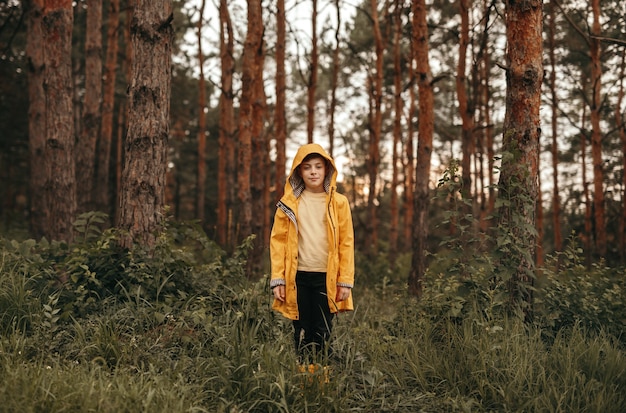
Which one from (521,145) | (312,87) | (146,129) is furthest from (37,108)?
(521,145)

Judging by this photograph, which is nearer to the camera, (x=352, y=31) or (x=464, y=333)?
(x=464, y=333)

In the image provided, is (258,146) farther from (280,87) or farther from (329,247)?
(329,247)

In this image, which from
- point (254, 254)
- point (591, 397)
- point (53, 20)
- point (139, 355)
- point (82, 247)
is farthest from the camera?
point (254, 254)

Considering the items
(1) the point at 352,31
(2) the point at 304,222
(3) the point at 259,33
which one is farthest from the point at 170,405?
(1) the point at 352,31

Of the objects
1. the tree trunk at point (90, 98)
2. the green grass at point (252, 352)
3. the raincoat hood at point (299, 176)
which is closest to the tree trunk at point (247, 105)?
the tree trunk at point (90, 98)

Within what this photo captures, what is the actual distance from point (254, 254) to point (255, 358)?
693 centimetres

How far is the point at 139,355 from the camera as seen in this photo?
154 inches

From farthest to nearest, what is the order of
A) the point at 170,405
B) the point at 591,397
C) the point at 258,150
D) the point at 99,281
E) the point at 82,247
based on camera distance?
1. the point at 258,150
2. the point at 82,247
3. the point at 99,281
4. the point at 591,397
5. the point at 170,405

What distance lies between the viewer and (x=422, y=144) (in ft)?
30.8

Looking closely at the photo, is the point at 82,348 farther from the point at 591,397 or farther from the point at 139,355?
the point at 591,397

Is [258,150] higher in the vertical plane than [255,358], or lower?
higher

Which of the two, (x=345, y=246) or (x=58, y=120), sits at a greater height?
(x=58, y=120)

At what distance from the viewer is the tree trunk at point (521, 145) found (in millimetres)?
4805

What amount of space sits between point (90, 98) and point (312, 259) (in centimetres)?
851
